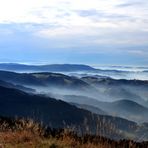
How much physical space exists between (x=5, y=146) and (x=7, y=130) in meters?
3.27

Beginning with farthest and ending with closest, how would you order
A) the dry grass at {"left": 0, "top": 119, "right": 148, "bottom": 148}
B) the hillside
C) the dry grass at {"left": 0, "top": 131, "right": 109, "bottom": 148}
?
the hillside → the dry grass at {"left": 0, "top": 119, "right": 148, "bottom": 148} → the dry grass at {"left": 0, "top": 131, "right": 109, "bottom": 148}

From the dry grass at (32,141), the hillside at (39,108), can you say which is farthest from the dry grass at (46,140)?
the hillside at (39,108)

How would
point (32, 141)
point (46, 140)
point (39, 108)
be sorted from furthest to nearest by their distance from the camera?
1. point (39, 108)
2. point (46, 140)
3. point (32, 141)

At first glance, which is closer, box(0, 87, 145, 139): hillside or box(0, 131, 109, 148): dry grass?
box(0, 131, 109, 148): dry grass

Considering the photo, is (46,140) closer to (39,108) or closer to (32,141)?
(32,141)

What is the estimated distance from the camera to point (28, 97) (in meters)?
183

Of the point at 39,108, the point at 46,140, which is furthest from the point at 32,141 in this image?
the point at 39,108

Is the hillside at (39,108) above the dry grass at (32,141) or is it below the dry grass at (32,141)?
below

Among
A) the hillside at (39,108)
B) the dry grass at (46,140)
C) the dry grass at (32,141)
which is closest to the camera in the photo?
the dry grass at (32,141)

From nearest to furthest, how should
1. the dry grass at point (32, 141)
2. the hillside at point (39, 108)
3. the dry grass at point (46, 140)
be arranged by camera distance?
the dry grass at point (32, 141)
the dry grass at point (46, 140)
the hillside at point (39, 108)

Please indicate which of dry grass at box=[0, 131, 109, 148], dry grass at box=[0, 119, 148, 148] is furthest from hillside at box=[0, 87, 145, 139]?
dry grass at box=[0, 131, 109, 148]

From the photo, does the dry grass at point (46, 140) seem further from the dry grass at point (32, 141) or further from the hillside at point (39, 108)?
the hillside at point (39, 108)

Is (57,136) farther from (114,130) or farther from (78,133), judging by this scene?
(114,130)

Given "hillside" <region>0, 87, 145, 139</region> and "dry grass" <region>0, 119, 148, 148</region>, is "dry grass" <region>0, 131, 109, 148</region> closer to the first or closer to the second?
"dry grass" <region>0, 119, 148, 148</region>
